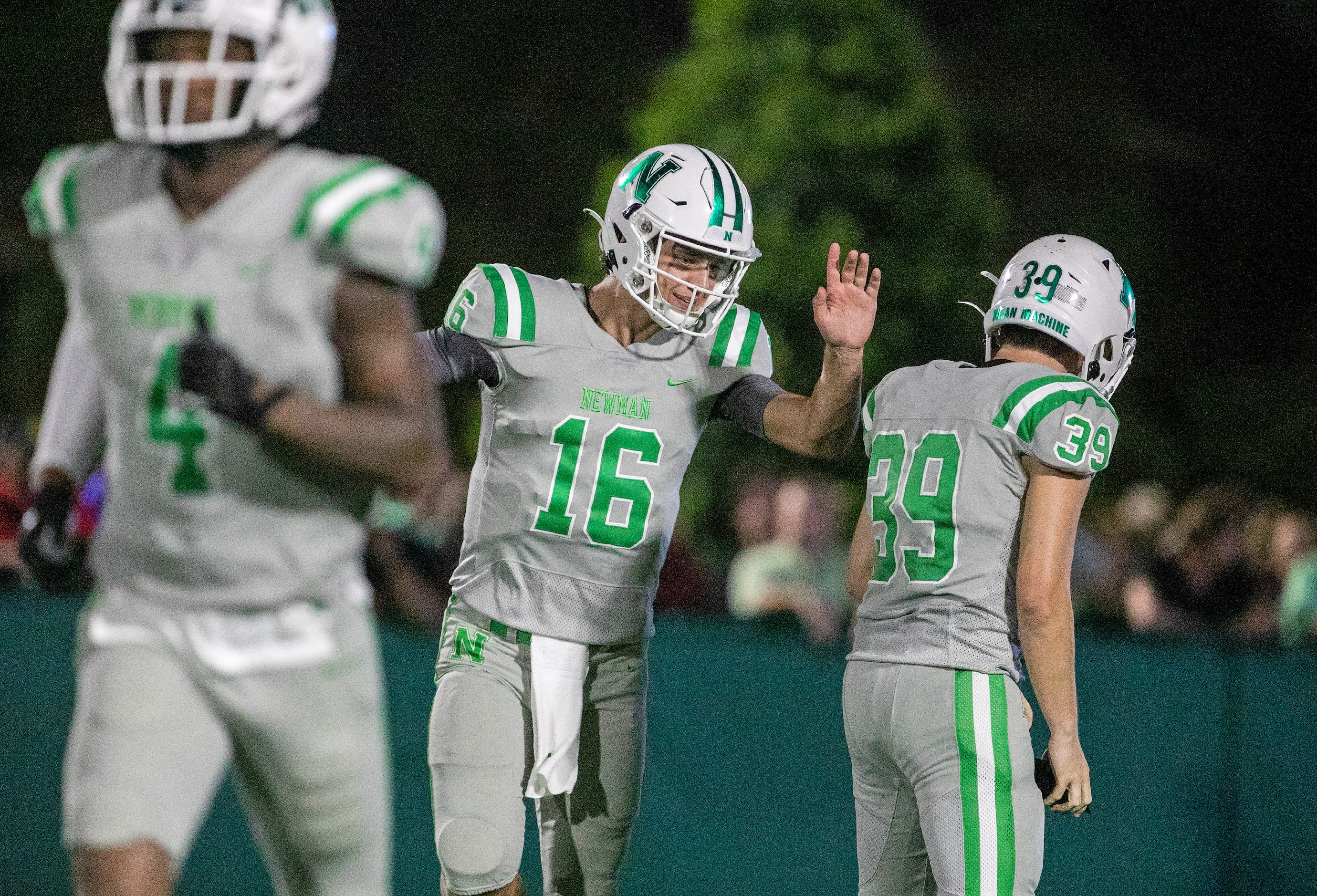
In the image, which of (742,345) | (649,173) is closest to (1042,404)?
(742,345)

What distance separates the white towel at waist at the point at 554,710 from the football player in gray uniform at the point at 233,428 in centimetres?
110

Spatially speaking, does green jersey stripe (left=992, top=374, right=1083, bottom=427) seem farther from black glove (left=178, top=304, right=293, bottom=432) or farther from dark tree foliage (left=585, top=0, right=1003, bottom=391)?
dark tree foliage (left=585, top=0, right=1003, bottom=391)

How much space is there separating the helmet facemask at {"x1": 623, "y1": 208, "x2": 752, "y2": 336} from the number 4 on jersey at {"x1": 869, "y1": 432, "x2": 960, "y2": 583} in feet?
1.92

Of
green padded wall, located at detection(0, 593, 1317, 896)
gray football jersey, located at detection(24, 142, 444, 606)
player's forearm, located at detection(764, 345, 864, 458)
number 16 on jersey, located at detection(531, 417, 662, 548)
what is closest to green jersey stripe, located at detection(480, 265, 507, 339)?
number 16 on jersey, located at detection(531, 417, 662, 548)

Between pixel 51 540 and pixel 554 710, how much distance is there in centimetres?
123

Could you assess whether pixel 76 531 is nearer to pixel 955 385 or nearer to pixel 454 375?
pixel 454 375

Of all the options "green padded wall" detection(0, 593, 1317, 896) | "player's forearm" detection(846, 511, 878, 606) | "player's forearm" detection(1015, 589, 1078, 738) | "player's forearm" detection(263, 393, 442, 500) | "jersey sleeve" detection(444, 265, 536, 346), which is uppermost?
"jersey sleeve" detection(444, 265, 536, 346)

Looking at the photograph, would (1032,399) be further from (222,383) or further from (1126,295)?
(222,383)

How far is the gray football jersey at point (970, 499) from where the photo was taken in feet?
9.69

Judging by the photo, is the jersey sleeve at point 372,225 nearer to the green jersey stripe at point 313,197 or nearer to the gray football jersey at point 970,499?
the green jersey stripe at point 313,197

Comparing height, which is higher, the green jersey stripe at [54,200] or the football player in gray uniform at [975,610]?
the green jersey stripe at [54,200]

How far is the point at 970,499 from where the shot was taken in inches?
118

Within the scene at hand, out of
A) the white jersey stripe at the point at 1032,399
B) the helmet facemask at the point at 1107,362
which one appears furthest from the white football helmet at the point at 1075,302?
the white jersey stripe at the point at 1032,399

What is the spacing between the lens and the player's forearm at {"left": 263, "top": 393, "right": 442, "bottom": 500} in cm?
212
